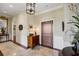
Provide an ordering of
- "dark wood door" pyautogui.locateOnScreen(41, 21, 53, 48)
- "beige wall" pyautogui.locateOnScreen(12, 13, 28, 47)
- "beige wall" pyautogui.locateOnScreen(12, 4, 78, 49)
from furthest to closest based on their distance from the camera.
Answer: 1. "dark wood door" pyautogui.locateOnScreen(41, 21, 53, 48)
2. "beige wall" pyautogui.locateOnScreen(12, 13, 28, 47)
3. "beige wall" pyautogui.locateOnScreen(12, 4, 78, 49)

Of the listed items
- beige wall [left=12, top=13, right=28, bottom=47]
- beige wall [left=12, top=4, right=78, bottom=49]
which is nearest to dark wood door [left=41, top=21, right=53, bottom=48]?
beige wall [left=12, top=4, right=78, bottom=49]

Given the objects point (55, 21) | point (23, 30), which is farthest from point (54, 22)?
point (23, 30)

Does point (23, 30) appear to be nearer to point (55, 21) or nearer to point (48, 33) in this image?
point (48, 33)

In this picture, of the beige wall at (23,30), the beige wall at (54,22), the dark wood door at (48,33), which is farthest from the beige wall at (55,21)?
the beige wall at (23,30)

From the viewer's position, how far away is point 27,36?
2.86 m

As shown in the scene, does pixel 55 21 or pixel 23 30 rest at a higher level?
pixel 55 21

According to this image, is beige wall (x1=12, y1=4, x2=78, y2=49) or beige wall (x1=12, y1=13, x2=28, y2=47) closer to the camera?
beige wall (x1=12, y1=4, x2=78, y2=49)

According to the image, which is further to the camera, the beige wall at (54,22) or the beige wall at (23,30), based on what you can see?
the beige wall at (23,30)

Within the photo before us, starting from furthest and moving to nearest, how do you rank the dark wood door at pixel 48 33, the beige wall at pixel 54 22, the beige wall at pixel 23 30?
the dark wood door at pixel 48 33, the beige wall at pixel 23 30, the beige wall at pixel 54 22

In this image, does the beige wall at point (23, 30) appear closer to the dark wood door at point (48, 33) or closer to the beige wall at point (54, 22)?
the beige wall at point (54, 22)

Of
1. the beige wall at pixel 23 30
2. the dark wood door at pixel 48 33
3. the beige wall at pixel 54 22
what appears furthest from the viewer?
the dark wood door at pixel 48 33

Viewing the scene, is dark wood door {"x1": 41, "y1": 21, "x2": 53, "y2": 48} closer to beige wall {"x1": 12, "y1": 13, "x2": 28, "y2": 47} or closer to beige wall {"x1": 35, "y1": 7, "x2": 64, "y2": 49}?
beige wall {"x1": 35, "y1": 7, "x2": 64, "y2": 49}

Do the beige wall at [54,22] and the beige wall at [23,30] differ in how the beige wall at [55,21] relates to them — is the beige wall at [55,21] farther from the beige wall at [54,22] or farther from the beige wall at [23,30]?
the beige wall at [23,30]

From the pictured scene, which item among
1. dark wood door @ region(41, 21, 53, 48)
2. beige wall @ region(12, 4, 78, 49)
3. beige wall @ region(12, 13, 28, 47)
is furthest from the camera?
dark wood door @ region(41, 21, 53, 48)
